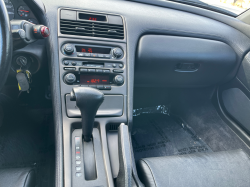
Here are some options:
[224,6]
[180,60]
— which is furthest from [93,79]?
[224,6]

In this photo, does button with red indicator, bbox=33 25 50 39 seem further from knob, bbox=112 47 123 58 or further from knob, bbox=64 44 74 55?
knob, bbox=112 47 123 58

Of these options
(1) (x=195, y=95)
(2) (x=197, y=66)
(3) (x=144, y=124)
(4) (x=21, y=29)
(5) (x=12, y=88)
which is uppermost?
(4) (x=21, y=29)

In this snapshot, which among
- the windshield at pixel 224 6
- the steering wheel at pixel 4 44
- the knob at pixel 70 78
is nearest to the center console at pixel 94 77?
the knob at pixel 70 78

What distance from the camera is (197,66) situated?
1327mm

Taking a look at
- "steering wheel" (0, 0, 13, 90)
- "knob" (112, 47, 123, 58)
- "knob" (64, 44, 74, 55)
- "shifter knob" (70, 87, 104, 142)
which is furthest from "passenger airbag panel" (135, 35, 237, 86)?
"steering wheel" (0, 0, 13, 90)

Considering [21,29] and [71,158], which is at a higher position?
[21,29]

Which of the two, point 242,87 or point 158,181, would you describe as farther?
point 242,87

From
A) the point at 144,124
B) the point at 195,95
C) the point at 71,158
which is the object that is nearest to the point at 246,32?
the point at 195,95

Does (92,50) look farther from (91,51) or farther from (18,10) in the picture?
(18,10)

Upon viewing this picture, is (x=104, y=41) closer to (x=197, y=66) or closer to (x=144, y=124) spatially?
(x=197, y=66)

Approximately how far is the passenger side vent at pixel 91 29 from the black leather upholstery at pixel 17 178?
0.66 meters

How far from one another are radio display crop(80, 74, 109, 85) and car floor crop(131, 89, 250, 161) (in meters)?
0.68

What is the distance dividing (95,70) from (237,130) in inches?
46.9

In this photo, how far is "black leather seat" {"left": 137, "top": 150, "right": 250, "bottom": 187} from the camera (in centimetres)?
81
